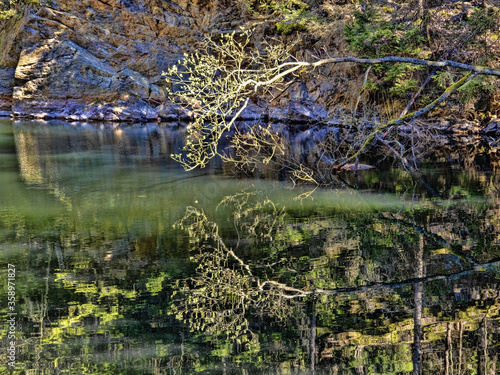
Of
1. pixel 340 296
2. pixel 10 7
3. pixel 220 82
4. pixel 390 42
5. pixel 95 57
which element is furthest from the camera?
pixel 10 7

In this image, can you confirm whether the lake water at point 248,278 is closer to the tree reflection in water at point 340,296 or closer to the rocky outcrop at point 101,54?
the tree reflection in water at point 340,296

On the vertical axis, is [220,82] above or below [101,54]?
below

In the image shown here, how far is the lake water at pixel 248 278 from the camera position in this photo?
4.56 metres

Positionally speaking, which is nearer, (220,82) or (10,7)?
(220,82)

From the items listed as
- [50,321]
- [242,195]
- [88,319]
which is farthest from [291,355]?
[242,195]

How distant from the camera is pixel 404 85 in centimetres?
2117

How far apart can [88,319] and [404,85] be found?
18.4 metres

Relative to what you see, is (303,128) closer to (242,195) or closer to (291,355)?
(242,195)

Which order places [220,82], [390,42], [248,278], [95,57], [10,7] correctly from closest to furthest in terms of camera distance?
A: [248,278] < [220,82] < [390,42] < [95,57] < [10,7]

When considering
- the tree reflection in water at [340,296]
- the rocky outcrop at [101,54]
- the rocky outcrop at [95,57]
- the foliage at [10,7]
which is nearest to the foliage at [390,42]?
the rocky outcrop at [101,54]

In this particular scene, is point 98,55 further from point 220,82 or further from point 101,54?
point 220,82

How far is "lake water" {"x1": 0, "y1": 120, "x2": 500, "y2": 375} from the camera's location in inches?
179

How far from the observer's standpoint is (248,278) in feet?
21.0

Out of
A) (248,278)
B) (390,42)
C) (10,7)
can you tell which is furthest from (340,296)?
(10,7)
